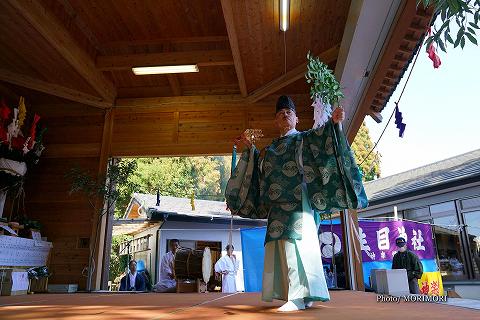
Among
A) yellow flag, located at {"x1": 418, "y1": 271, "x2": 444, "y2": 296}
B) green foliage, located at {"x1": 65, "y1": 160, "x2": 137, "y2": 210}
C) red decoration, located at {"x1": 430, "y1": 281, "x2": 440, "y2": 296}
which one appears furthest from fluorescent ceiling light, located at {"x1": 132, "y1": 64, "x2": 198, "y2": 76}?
red decoration, located at {"x1": 430, "y1": 281, "x2": 440, "y2": 296}

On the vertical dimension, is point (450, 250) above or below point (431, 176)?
below

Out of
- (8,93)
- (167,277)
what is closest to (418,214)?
(167,277)

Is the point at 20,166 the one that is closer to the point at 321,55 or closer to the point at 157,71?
the point at 157,71

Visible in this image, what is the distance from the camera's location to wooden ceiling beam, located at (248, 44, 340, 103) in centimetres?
565

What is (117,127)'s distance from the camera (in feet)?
23.1

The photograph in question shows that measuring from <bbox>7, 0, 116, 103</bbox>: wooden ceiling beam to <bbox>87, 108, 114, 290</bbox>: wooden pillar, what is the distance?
523 mm

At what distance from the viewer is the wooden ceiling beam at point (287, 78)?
565 cm

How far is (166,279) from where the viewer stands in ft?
22.2

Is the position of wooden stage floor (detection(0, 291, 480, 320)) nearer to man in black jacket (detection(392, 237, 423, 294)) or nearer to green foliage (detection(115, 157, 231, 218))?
man in black jacket (detection(392, 237, 423, 294))

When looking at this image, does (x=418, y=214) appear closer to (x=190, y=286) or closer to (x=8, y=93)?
(x=190, y=286)

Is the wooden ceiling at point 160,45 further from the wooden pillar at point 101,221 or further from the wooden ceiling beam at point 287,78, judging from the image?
the wooden pillar at point 101,221

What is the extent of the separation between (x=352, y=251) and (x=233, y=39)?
3477 millimetres

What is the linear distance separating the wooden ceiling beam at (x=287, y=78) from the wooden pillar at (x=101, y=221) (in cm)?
270

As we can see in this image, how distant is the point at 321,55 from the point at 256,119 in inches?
65.2
